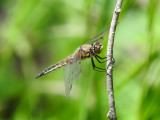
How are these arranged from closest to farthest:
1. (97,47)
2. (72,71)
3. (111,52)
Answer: (111,52) → (97,47) → (72,71)

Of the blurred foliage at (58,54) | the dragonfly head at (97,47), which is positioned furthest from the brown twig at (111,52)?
the blurred foliage at (58,54)

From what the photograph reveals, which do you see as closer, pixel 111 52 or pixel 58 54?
pixel 111 52

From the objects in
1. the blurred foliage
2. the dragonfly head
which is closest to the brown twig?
the dragonfly head

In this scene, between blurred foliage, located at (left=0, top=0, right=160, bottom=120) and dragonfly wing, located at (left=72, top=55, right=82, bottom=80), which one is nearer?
dragonfly wing, located at (left=72, top=55, right=82, bottom=80)

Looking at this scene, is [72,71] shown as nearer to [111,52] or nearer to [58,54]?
[111,52]

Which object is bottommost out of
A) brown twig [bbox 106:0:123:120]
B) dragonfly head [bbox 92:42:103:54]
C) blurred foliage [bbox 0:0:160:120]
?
blurred foliage [bbox 0:0:160:120]

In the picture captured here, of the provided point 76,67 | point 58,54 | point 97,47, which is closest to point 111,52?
point 97,47

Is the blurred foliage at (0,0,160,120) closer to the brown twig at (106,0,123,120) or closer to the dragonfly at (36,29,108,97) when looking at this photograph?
the dragonfly at (36,29,108,97)

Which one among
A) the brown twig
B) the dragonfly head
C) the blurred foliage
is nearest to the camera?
the brown twig
